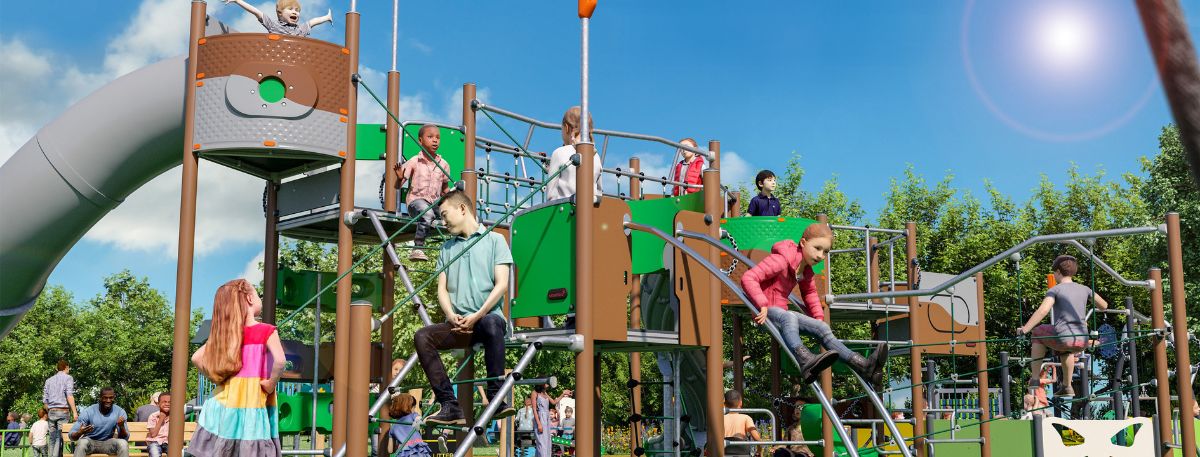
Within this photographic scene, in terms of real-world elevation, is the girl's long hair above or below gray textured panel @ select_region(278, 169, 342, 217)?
below

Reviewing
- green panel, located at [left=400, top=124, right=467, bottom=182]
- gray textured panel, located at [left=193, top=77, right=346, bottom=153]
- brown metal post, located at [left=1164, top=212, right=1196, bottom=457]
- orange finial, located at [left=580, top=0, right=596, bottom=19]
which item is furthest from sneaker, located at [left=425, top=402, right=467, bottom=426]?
brown metal post, located at [left=1164, top=212, right=1196, bottom=457]

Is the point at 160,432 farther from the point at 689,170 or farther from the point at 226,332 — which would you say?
the point at 226,332

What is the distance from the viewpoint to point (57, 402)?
50.1 ft

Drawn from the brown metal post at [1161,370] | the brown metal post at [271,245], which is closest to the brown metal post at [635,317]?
the brown metal post at [271,245]

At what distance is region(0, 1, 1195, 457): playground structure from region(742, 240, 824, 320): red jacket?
135mm

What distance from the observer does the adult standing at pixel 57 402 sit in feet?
50.0

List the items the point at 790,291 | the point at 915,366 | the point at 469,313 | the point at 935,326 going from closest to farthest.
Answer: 1. the point at 469,313
2. the point at 790,291
3. the point at 915,366
4. the point at 935,326

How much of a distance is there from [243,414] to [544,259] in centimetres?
275

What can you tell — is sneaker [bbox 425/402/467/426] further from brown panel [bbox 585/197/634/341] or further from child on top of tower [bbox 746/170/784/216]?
child on top of tower [bbox 746/170/784/216]

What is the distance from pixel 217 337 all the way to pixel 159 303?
2379 inches

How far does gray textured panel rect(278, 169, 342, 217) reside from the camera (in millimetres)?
10328

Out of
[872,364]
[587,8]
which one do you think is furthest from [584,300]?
[587,8]

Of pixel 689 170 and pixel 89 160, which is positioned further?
pixel 689 170

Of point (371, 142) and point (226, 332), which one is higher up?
point (371, 142)
